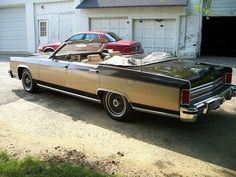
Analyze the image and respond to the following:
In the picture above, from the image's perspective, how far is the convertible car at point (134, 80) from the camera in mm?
5156

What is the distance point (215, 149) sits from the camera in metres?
4.95

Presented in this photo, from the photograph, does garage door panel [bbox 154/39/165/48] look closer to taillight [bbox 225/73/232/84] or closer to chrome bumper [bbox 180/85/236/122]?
taillight [bbox 225/73/232/84]

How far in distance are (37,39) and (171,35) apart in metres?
8.92

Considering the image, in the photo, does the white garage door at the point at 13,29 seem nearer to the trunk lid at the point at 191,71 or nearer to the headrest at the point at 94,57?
the headrest at the point at 94,57

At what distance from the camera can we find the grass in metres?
4.05

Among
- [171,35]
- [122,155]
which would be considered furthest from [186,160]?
[171,35]

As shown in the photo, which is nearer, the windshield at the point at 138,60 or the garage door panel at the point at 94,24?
the windshield at the point at 138,60

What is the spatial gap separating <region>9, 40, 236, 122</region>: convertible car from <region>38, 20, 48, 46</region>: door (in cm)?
1339

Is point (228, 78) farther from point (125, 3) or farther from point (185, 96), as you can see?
point (125, 3)

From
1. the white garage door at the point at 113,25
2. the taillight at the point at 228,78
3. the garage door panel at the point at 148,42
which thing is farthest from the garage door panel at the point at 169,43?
the taillight at the point at 228,78

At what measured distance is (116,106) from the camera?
6.24m

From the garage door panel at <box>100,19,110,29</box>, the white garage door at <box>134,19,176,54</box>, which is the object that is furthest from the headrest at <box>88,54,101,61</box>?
the garage door panel at <box>100,19,110,29</box>

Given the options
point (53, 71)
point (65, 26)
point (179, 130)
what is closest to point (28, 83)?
point (53, 71)

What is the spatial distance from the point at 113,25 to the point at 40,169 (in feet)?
49.7
